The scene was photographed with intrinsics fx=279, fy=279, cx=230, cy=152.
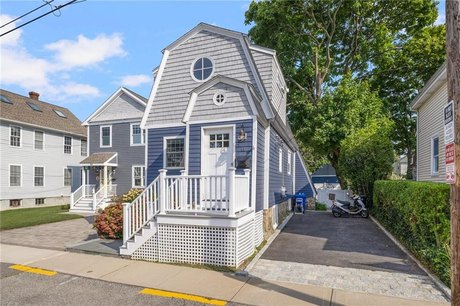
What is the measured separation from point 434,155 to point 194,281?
1028cm

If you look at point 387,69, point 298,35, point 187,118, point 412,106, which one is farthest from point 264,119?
point 387,69

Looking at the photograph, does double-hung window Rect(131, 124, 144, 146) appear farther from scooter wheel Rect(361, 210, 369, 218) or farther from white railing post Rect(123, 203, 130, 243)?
scooter wheel Rect(361, 210, 369, 218)

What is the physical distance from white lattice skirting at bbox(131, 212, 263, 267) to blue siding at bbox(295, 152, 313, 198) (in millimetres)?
12318

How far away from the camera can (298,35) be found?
63.3 ft

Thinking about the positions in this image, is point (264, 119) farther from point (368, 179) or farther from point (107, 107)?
point (107, 107)

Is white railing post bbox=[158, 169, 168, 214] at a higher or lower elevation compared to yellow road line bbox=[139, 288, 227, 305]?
higher

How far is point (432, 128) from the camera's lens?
10.9 metres

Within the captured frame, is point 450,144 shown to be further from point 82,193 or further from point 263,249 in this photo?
point 82,193

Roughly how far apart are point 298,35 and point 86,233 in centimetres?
1745

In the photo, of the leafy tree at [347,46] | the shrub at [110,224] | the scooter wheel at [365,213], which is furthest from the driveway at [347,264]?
the leafy tree at [347,46]

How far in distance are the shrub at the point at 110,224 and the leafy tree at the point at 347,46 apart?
12914 millimetres

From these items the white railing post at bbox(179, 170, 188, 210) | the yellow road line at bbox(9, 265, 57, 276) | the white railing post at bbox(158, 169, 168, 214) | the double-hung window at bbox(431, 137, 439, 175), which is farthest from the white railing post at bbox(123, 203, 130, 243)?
the double-hung window at bbox(431, 137, 439, 175)

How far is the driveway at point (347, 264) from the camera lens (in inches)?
199

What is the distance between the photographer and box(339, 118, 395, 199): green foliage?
45.6 feet
